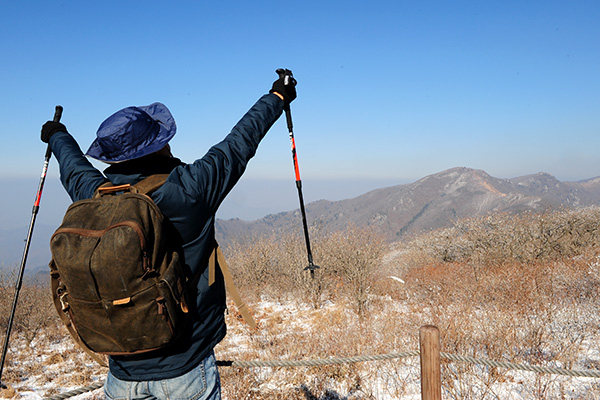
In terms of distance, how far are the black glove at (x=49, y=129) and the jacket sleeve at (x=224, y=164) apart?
4.43 feet

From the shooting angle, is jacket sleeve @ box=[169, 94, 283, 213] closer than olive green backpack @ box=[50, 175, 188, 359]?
No

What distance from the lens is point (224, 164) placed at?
1.63m

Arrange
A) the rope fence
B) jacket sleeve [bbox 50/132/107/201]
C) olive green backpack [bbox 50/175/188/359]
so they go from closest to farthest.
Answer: olive green backpack [bbox 50/175/188/359] → jacket sleeve [bbox 50/132/107/201] → the rope fence

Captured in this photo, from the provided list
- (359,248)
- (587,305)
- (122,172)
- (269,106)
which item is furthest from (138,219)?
(359,248)

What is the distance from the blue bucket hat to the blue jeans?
957 millimetres

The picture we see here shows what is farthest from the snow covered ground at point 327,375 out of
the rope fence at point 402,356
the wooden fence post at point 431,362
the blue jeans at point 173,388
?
the blue jeans at point 173,388

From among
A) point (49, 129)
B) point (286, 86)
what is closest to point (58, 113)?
point (49, 129)

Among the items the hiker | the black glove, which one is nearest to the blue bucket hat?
the hiker

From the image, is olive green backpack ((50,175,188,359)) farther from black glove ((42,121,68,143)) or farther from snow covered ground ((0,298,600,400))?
snow covered ground ((0,298,600,400))

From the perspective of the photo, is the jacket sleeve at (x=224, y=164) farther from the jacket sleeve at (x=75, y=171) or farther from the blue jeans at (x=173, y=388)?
the blue jeans at (x=173, y=388)

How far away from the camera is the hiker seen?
5.00 ft

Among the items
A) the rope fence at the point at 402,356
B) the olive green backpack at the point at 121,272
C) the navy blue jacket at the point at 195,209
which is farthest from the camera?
the rope fence at the point at 402,356

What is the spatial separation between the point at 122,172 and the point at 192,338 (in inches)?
30.4

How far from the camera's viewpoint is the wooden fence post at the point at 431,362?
2.42 metres
